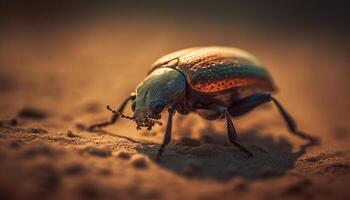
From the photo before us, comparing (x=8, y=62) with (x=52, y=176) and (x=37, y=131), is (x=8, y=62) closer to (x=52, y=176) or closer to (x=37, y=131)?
(x=37, y=131)

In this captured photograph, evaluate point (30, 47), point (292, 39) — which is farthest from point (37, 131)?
point (292, 39)

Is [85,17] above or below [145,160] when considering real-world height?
above

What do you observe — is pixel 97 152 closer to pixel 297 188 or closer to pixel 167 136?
pixel 167 136

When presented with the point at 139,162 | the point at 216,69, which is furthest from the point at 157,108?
the point at 216,69

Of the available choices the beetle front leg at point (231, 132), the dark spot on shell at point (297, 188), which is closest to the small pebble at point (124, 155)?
the beetle front leg at point (231, 132)

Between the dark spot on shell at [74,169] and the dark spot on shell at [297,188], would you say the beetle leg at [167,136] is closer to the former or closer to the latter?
the dark spot on shell at [74,169]
